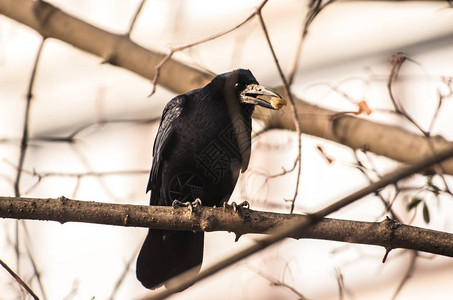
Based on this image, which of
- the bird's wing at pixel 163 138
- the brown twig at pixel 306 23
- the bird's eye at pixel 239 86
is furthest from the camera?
the bird's eye at pixel 239 86

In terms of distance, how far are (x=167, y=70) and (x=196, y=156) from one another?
0.78 m

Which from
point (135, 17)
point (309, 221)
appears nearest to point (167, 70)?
point (135, 17)

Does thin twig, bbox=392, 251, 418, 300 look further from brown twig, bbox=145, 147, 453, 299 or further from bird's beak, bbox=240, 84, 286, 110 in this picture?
brown twig, bbox=145, 147, 453, 299

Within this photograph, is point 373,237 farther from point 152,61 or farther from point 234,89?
point 152,61

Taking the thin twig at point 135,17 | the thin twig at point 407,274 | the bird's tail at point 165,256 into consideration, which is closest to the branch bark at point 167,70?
the thin twig at point 135,17

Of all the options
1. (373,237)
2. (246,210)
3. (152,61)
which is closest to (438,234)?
(373,237)

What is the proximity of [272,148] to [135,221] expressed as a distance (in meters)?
1.20

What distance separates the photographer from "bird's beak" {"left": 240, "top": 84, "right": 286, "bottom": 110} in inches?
172

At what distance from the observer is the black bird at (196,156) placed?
14.9ft

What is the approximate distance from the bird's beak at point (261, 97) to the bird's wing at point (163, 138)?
0.47m

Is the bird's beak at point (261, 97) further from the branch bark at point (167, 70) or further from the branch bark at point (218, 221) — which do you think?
the branch bark at point (218, 221)

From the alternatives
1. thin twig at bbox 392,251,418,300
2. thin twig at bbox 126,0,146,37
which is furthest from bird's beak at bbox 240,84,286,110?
thin twig at bbox 392,251,418,300

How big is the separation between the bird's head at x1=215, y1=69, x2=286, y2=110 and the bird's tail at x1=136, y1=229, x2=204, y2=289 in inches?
42.7

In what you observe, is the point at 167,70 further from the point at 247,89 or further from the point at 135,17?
the point at 247,89
